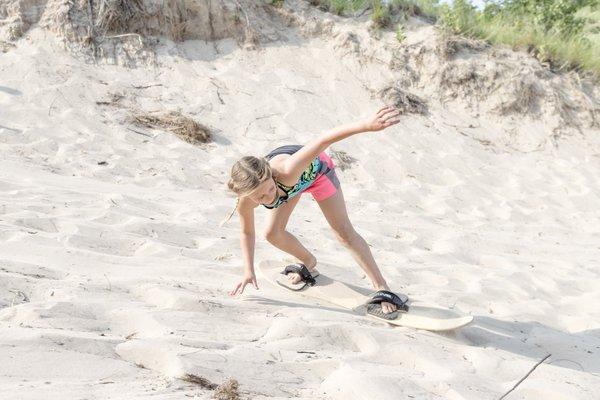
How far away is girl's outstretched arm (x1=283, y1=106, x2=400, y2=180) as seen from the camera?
9.07 ft

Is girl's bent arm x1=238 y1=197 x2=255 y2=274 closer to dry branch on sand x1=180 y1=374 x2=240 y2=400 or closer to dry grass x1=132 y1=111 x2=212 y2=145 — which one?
dry branch on sand x1=180 y1=374 x2=240 y2=400

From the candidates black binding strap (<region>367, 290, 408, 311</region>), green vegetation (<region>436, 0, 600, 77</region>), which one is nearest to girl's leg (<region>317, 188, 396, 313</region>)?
black binding strap (<region>367, 290, 408, 311</region>)

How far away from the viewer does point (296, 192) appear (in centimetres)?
327

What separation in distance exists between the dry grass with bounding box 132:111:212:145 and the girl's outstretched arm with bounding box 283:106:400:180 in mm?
3293

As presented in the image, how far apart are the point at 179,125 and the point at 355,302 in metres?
3.50

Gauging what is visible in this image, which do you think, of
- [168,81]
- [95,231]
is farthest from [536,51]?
[95,231]

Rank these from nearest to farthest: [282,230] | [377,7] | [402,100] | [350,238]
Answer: [350,238], [282,230], [402,100], [377,7]

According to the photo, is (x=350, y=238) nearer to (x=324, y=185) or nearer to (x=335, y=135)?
(x=324, y=185)

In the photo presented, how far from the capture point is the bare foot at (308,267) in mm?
3533

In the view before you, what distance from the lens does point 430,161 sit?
6.96 meters

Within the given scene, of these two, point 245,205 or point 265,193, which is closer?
point 265,193

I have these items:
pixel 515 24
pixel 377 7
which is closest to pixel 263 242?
pixel 377 7

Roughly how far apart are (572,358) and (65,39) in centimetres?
601

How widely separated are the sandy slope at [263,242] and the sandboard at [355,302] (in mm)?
73
